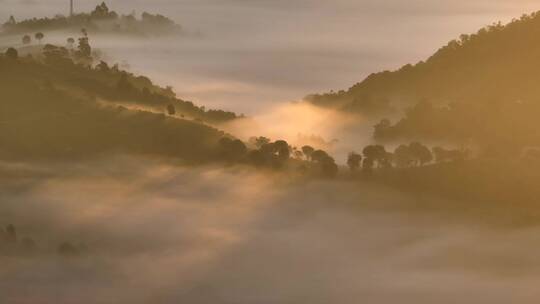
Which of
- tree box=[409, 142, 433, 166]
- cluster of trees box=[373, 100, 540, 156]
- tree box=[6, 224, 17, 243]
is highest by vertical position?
cluster of trees box=[373, 100, 540, 156]

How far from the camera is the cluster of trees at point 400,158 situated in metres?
150

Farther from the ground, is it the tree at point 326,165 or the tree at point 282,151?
the tree at point 282,151

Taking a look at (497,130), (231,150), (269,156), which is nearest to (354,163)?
(269,156)

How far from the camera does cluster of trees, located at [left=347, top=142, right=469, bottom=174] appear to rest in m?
150

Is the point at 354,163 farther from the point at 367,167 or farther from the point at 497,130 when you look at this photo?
the point at 497,130

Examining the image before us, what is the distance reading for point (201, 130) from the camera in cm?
16575

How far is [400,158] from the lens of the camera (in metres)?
152

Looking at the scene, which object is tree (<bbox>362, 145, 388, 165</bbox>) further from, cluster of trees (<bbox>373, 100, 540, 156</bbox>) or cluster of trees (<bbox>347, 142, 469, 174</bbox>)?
cluster of trees (<bbox>373, 100, 540, 156</bbox>)

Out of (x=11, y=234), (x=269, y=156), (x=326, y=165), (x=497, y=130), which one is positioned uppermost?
(x=497, y=130)

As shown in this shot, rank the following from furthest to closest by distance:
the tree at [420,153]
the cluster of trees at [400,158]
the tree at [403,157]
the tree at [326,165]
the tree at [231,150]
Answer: the tree at [231,150] < the tree at [326,165] < the tree at [403,157] < the cluster of trees at [400,158] < the tree at [420,153]

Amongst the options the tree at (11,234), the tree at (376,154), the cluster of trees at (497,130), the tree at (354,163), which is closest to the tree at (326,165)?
the tree at (354,163)

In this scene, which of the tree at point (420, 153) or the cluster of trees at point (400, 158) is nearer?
the tree at point (420, 153)

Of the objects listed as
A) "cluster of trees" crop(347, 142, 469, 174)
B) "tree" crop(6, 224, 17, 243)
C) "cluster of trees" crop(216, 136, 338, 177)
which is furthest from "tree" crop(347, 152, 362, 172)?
"tree" crop(6, 224, 17, 243)

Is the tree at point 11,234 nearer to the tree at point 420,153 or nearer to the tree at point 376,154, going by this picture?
the tree at point 376,154
